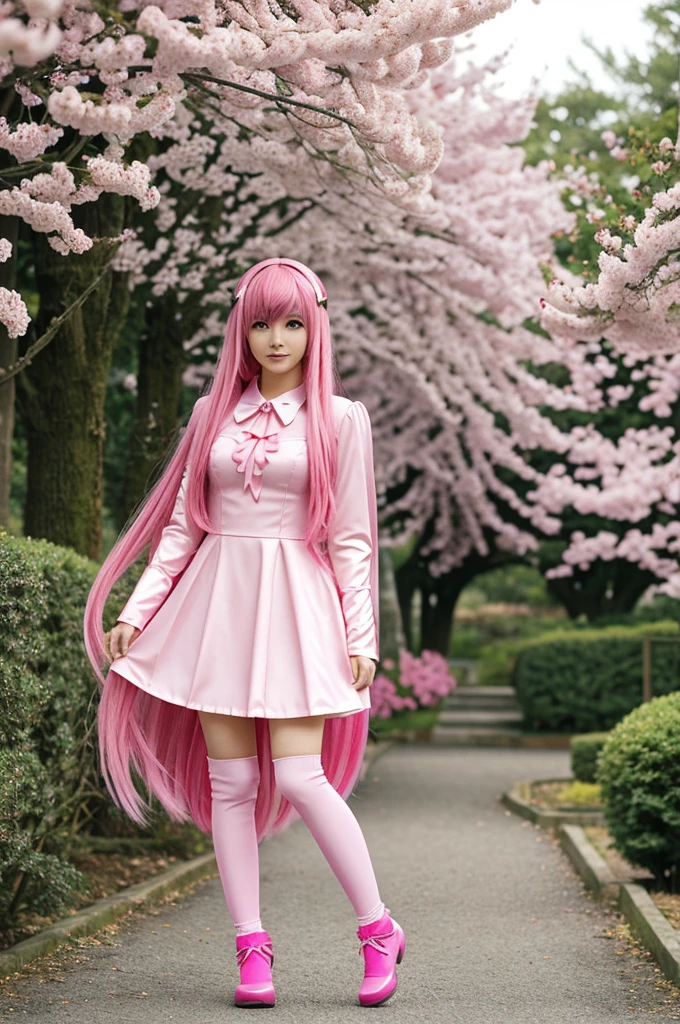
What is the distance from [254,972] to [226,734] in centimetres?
67

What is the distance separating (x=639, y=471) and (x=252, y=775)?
39.0ft

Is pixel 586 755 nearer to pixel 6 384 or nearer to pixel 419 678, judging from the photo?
pixel 6 384

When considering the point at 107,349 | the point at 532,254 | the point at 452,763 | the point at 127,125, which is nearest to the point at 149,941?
the point at 127,125

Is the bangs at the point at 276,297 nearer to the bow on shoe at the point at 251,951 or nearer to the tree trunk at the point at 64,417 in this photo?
the bow on shoe at the point at 251,951

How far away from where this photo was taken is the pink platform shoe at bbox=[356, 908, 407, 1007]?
12.6ft

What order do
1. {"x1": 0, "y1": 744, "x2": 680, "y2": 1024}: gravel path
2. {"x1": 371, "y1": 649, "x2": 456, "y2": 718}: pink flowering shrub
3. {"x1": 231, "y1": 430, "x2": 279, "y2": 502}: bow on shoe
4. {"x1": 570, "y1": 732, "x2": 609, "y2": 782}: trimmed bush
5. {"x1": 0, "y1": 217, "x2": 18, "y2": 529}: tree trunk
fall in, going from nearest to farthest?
{"x1": 0, "y1": 744, "x2": 680, "y2": 1024}: gravel path
{"x1": 231, "y1": 430, "x2": 279, "y2": 502}: bow on shoe
{"x1": 0, "y1": 217, "x2": 18, "y2": 529}: tree trunk
{"x1": 570, "y1": 732, "x2": 609, "y2": 782}: trimmed bush
{"x1": 371, "y1": 649, "x2": 456, "y2": 718}: pink flowering shrub

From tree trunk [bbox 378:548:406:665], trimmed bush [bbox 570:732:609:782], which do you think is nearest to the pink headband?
trimmed bush [bbox 570:732:609:782]

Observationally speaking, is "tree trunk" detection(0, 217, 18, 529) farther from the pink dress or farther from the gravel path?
the gravel path

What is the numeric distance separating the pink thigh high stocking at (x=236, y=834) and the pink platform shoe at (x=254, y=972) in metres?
0.05

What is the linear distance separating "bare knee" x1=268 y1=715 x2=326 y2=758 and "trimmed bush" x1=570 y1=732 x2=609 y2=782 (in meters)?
7.30

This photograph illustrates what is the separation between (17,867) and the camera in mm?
4539

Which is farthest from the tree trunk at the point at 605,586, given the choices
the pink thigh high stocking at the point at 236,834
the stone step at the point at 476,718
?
the pink thigh high stocking at the point at 236,834

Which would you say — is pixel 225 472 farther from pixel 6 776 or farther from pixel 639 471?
pixel 639 471

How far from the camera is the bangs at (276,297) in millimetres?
4121
